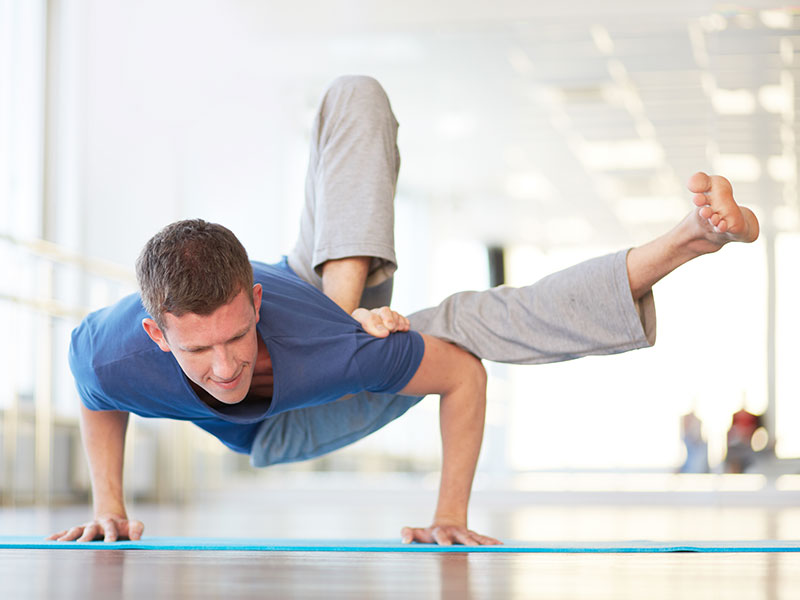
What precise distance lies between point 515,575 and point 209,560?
16.1 inches

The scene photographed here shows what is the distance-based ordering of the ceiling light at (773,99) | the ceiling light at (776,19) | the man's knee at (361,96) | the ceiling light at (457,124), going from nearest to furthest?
the man's knee at (361,96)
the ceiling light at (776,19)
the ceiling light at (773,99)
the ceiling light at (457,124)

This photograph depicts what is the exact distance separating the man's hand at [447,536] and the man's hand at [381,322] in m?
0.31

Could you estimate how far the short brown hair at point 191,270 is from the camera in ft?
4.17

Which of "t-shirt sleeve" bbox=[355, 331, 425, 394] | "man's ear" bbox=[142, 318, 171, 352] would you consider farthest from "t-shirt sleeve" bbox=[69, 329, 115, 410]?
"t-shirt sleeve" bbox=[355, 331, 425, 394]

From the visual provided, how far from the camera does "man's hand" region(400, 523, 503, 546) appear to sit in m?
1.53

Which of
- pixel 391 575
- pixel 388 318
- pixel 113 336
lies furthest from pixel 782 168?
pixel 391 575

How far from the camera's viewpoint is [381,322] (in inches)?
61.2

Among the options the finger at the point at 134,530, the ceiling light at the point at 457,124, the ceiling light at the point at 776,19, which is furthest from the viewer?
the ceiling light at the point at 457,124

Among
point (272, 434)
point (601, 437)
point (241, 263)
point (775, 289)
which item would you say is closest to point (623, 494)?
point (601, 437)

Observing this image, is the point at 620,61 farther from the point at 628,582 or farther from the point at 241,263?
the point at 628,582

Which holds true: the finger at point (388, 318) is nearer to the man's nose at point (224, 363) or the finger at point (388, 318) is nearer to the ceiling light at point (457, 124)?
the man's nose at point (224, 363)

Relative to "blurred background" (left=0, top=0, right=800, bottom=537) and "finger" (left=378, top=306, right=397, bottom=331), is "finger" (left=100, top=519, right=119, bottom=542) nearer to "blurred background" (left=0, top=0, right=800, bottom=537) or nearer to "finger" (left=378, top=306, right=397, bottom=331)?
"finger" (left=378, top=306, right=397, bottom=331)

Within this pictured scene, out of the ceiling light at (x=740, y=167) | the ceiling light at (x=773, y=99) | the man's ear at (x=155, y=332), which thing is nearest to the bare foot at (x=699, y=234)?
the man's ear at (x=155, y=332)

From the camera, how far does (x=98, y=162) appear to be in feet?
16.2
